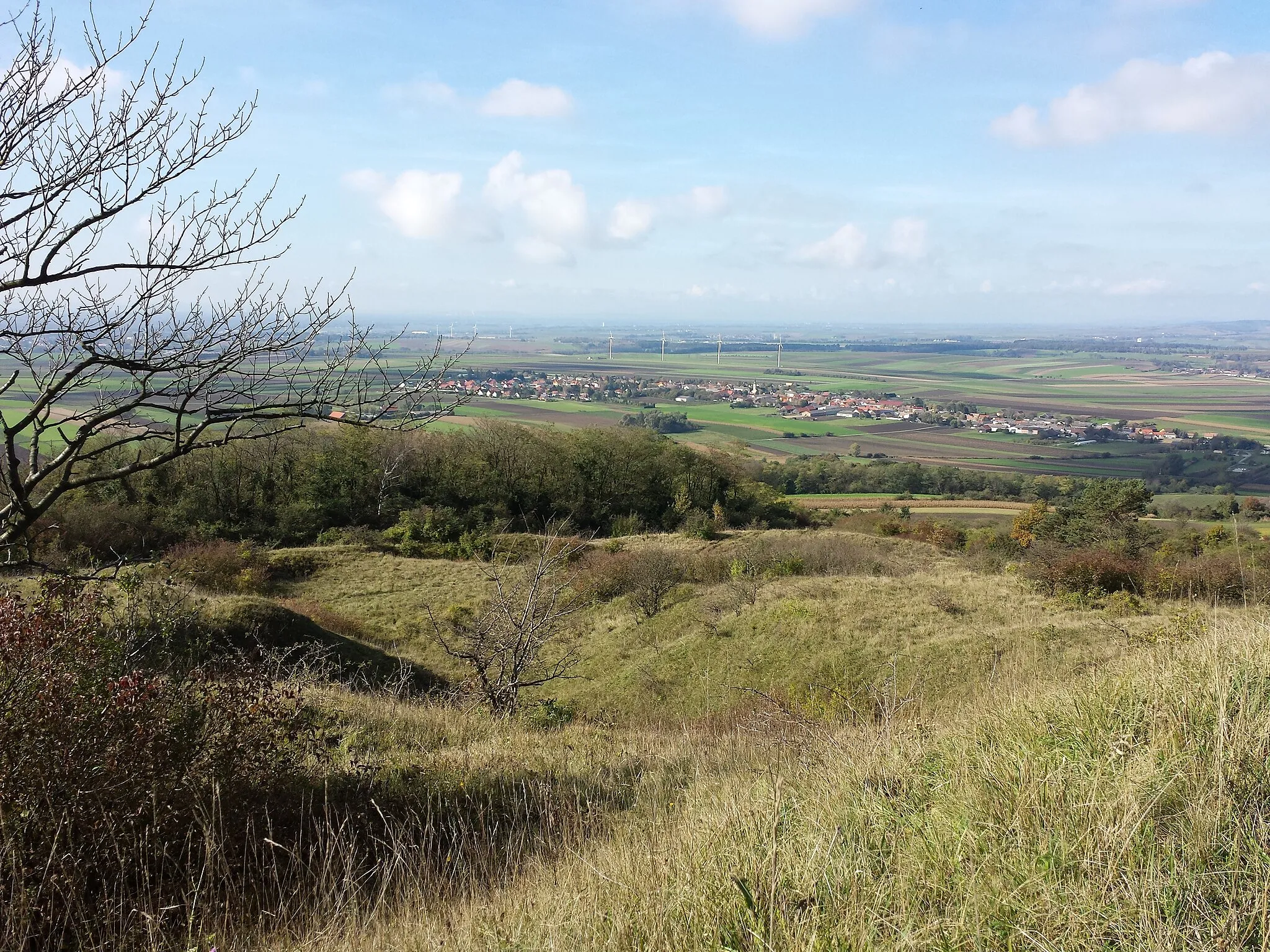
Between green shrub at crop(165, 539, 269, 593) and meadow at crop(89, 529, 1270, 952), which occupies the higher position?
meadow at crop(89, 529, 1270, 952)

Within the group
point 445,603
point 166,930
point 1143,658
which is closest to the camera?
point 166,930

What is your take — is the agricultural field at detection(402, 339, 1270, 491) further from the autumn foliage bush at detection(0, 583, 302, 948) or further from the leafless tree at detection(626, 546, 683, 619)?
the autumn foliage bush at detection(0, 583, 302, 948)

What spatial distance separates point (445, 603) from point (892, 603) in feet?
40.4

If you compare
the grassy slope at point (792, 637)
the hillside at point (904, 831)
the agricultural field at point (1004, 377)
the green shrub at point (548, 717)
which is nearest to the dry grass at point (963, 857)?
the hillside at point (904, 831)

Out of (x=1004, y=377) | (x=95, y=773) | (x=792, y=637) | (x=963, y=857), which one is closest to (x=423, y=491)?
(x=792, y=637)

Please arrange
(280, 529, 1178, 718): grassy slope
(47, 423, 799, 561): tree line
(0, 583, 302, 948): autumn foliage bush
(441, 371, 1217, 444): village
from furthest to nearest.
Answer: (441, 371, 1217, 444): village
(47, 423, 799, 561): tree line
(280, 529, 1178, 718): grassy slope
(0, 583, 302, 948): autumn foliage bush

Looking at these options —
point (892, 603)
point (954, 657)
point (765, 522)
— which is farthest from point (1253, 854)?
point (765, 522)

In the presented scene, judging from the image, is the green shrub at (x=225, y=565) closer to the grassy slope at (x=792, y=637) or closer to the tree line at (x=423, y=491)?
the grassy slope at (x=792, y=637)

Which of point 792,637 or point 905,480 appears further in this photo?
point 905,480

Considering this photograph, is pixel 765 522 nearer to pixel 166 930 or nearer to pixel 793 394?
pixel 166 930

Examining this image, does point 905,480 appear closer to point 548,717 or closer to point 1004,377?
point 548,717

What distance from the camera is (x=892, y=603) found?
1561 cm

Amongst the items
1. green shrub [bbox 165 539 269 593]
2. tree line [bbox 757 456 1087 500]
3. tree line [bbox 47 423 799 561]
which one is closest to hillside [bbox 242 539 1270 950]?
green shrub [bbox 165 539 269 593]

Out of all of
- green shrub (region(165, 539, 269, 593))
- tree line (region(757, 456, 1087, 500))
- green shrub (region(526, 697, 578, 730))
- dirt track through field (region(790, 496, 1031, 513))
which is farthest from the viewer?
tree line (region(757, 456, 1087, 500))
